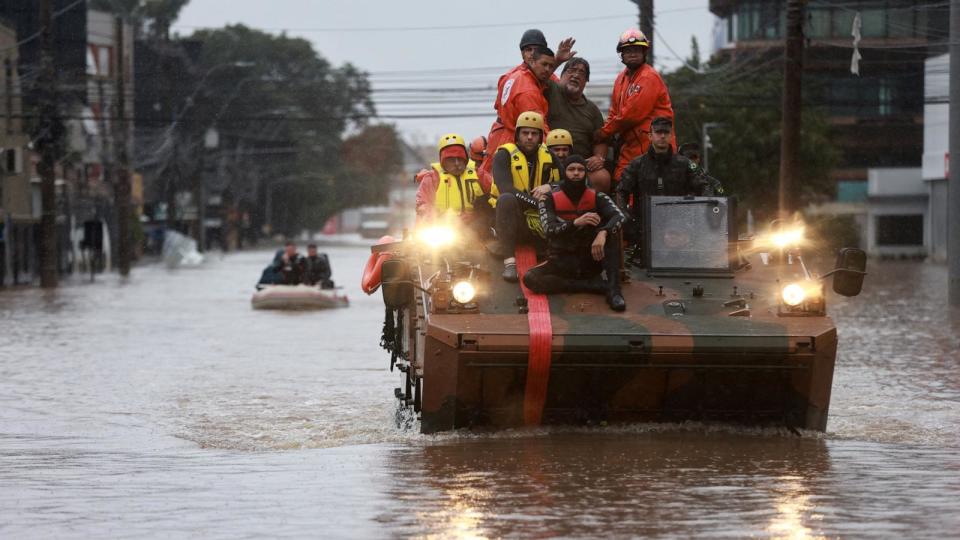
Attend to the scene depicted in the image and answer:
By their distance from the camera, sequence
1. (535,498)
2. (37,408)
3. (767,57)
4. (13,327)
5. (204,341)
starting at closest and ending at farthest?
(535,498) → (37,408) → (204,341) → (13,327) → (767,57)

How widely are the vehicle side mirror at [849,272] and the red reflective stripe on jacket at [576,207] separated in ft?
5.94

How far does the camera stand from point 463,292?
42.9ft

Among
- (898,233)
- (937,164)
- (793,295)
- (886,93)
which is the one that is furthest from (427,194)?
(886,93)

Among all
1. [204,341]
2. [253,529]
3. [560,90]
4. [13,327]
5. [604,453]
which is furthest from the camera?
[13,327]

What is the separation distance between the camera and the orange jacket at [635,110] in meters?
15.5

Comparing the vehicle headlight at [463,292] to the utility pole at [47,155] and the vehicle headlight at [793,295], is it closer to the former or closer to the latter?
the vehicle headlight at [793,295]

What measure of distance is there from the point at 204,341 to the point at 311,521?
17427 mm

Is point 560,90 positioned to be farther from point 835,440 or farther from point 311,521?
point 311,521

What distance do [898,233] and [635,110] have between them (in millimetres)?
67499

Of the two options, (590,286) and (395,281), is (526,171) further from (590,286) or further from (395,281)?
(395,281)

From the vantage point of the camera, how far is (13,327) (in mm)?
30062

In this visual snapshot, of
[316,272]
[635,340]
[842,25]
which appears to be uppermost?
[842,25]

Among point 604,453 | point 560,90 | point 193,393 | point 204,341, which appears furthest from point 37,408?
point 204,341

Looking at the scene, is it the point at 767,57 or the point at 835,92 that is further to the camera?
the point at 835,92
